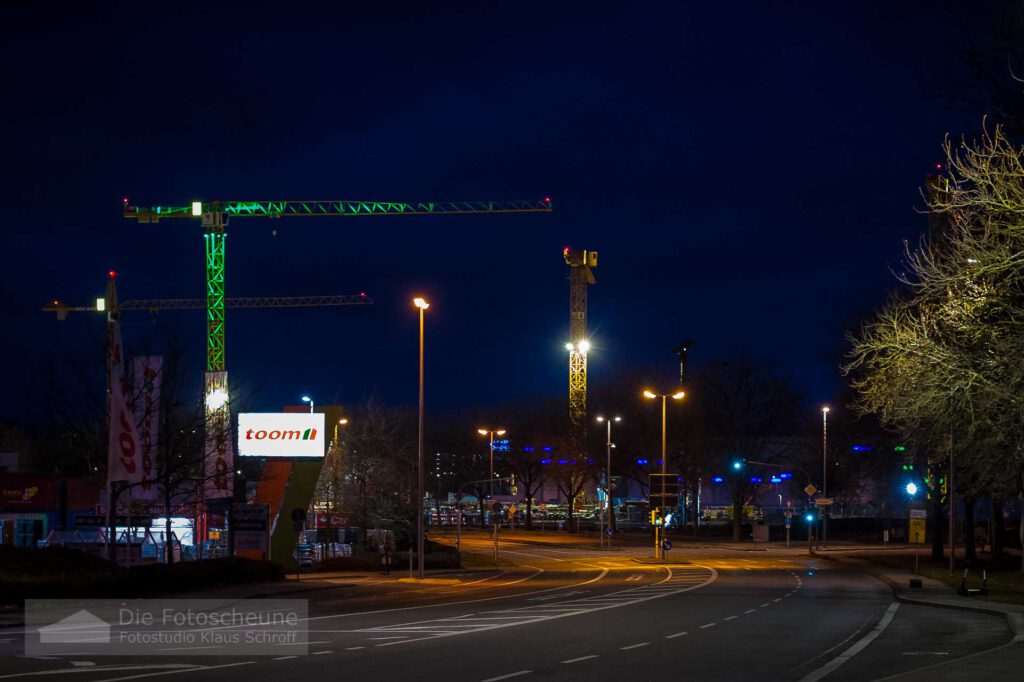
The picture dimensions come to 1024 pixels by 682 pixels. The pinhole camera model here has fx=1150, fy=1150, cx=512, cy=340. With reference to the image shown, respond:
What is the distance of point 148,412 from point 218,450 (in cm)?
505

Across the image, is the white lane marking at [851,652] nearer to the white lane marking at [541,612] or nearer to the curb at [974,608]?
the curb at [974,608]

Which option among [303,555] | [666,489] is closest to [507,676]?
[303,555]

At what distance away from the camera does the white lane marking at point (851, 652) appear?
17594 mm

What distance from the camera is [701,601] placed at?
34.7 metres

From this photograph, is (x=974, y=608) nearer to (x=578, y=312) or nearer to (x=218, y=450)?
(x=218, y=450)

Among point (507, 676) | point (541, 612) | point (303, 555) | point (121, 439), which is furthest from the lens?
point (303, 555)

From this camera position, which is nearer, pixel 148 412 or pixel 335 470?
pixel 148 412

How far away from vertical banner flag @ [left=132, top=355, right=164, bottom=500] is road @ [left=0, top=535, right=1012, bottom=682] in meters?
6.28

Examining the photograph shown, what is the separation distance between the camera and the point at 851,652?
69.3 ft

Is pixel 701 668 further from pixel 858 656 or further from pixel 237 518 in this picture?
pixel 237 518

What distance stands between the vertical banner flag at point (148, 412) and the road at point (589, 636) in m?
6.28

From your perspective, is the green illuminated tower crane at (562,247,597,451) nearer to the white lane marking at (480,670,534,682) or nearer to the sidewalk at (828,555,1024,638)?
the sidewalk at (828,555,1024,638)

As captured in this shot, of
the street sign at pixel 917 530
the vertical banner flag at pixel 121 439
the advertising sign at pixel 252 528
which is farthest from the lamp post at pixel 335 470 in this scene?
the street sign at pixel 917 530

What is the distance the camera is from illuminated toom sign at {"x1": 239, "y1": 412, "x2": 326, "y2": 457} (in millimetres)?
48531
